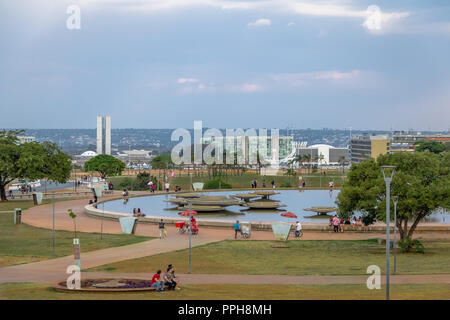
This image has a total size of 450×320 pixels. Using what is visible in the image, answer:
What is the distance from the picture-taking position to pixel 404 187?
3284cm

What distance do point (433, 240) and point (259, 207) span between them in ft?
55.1

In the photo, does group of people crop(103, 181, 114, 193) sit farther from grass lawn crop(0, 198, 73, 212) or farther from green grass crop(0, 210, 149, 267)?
green grass crop(0, 210, 149, 267)

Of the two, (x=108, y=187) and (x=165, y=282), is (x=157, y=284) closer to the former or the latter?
(x=165, y=282)

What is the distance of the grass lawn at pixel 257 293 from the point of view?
69.7ft

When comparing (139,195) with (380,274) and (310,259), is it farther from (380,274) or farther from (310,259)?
(380,274)

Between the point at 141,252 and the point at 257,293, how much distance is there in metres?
11.2

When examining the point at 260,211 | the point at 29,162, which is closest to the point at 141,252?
the point at 260,211

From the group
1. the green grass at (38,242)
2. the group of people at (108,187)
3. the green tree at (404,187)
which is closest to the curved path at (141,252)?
the green grass at (38,242)

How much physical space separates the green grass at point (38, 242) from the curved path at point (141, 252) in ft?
3.71

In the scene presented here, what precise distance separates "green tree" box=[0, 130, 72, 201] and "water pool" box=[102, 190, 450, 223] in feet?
25.1

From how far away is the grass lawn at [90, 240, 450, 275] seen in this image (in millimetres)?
27781

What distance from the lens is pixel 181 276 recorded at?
1047 inches

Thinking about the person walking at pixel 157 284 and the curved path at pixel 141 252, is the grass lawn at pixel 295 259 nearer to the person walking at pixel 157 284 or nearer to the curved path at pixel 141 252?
the curved path at pixel 141 252
